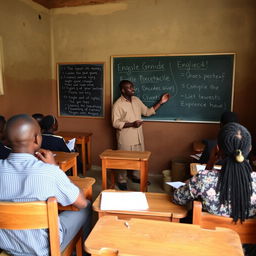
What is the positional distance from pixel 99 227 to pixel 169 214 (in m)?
0.45

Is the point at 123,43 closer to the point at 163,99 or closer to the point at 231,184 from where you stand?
the point at 163,99

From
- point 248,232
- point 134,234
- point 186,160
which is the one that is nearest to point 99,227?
point 134,234

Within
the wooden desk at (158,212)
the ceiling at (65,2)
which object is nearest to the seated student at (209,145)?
the wooden desk at (158,212)

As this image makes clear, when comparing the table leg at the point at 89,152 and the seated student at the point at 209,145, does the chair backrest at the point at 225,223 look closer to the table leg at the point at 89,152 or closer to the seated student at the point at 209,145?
the seated student at the point at 209,145

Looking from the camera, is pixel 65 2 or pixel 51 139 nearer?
pixel 51 139

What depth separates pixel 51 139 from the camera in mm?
2746

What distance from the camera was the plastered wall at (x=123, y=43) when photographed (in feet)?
11.5

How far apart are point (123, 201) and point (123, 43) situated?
314cm

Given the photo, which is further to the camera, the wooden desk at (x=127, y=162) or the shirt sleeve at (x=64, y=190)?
the wooden desk at (x=127, y=162)

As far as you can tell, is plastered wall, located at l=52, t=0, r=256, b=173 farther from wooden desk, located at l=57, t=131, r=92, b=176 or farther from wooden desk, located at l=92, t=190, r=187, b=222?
wooden desk, located at l=92, t=190, r=187, b=222

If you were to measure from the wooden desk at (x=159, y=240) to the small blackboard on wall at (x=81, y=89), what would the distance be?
3.23 meters

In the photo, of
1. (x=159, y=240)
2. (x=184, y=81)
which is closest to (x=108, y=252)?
(x=159, y=240)

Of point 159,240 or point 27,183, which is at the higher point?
point 27,183

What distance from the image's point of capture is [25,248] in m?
1.24
